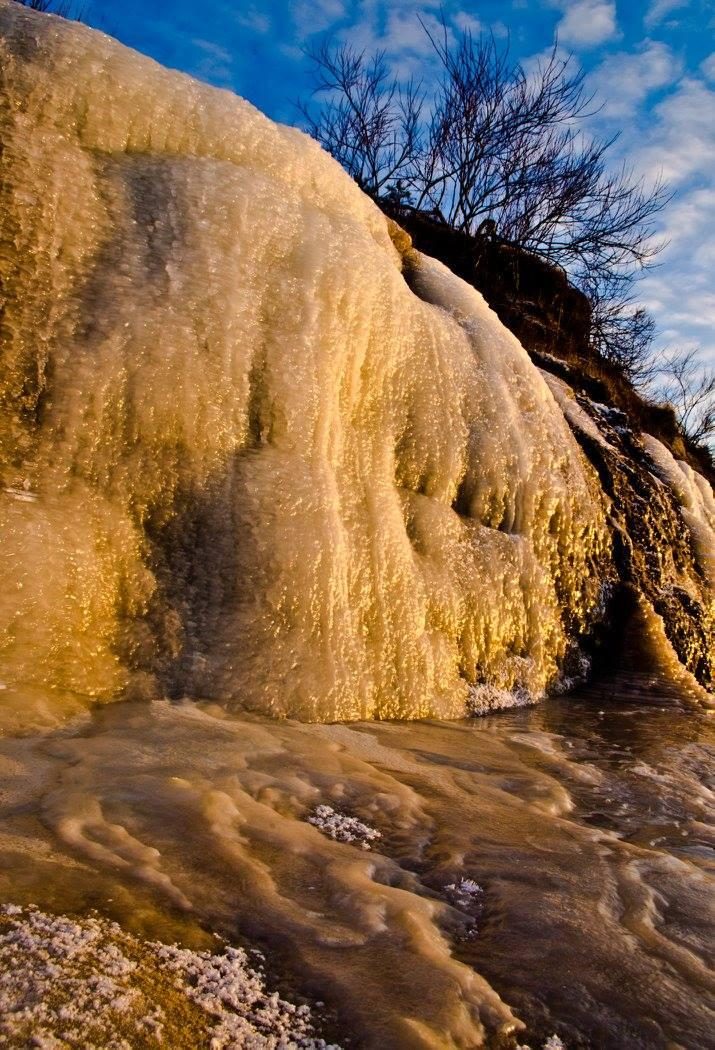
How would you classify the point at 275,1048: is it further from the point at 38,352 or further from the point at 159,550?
the point at 38,352

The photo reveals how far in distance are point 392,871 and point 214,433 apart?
1776 mm

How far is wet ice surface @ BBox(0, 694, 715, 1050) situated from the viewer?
107 cm

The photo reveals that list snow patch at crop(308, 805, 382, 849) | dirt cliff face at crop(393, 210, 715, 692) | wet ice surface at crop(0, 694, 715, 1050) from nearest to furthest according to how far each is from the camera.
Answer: wet ice surface at crop(0, 694, 715, 1050)
snow patch at crop(308, 805, 382, 849)
dirt cliff face at crop(393, 210, 715, 692)

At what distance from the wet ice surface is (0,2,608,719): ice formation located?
0.38 meters

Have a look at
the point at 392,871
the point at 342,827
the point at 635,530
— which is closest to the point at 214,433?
the point at 342,827

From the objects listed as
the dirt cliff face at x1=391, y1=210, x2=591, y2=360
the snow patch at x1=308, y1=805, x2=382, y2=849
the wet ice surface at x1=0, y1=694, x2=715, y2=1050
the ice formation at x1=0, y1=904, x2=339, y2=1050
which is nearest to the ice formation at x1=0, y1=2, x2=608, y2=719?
the wet ice surface at x1=0, y1=694, x2=715, y2=1050

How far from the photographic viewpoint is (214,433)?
2.87 metres

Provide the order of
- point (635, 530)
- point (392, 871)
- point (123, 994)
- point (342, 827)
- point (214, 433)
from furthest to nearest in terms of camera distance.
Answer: point (635, 530)
point (214, 433)
point (342, 827)
point (392, 871)
point (123, 994)

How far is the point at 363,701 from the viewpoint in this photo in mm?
2803

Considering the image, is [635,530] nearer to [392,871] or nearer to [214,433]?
[214,433]

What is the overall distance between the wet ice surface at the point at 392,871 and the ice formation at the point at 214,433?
1.23 feet

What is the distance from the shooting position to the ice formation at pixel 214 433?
8.38 ft

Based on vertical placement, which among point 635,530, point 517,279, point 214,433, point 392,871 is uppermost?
point 517,279

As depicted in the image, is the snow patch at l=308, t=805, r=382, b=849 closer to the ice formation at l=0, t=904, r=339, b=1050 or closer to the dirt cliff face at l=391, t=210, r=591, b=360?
the ice formation at l=0, t=904, r=339, b=1050
